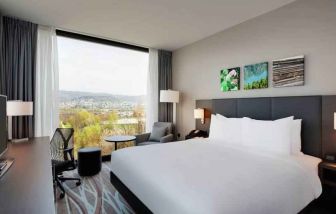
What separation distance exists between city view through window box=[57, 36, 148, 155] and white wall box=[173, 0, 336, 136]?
138 cm

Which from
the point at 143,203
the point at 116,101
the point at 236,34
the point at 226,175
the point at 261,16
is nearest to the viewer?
the point at 226,175

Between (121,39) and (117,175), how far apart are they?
303cm

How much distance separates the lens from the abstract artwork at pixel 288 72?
268 centimetres

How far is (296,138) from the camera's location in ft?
8.21

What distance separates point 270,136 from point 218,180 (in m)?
1.34

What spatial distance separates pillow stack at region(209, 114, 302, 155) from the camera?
2406 mm

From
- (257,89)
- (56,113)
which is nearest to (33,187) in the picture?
(56,113)

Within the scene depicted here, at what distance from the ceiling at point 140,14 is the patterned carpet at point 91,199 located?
2797 millimetres

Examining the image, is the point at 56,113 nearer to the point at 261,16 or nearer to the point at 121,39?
the point at 121,39

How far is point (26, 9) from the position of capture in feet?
9.66

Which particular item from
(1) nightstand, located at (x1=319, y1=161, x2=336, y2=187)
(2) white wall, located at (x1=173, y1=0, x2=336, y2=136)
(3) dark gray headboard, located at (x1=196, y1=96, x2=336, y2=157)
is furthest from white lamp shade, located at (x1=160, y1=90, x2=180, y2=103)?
(1) nightstand, located at (x1=319, y1=161, x2=336, y2=187)

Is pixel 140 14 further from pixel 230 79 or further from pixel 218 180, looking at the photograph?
pixel 218 180

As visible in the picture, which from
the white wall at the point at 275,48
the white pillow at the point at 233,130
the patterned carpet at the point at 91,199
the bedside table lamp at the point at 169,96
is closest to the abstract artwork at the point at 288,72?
the white wall at the point at 275,48

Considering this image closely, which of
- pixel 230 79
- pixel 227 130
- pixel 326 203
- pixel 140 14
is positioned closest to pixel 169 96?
pixel 230 79
